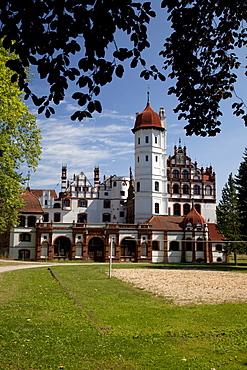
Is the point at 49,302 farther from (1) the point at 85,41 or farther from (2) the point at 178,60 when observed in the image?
(1) the point at 85,41

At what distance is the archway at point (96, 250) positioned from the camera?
163 ft

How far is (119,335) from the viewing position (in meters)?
7.62

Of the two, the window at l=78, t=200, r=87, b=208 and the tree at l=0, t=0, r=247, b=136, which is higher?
the window at l=78, t=200, r=87, b=208

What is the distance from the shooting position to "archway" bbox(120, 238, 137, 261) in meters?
50.0

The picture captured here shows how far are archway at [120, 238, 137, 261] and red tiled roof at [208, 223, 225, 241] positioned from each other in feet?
36.4

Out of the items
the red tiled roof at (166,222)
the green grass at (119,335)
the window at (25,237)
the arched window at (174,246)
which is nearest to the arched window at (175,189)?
the red tiled roof at (166,222)

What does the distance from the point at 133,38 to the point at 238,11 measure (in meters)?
2.89

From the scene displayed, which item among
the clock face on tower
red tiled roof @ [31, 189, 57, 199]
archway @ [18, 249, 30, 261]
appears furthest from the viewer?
red tiled roof @ [31, 189, 57, 199]

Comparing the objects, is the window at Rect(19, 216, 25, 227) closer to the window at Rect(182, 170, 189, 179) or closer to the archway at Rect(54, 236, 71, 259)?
the archway at Rect(54, 236, 71, 259)

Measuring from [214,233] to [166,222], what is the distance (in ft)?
24.4

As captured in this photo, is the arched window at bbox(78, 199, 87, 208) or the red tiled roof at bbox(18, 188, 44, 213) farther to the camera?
the arched window at bbox(78, 199, 87, 208)

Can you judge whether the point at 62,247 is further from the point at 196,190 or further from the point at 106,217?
the point at 196,190

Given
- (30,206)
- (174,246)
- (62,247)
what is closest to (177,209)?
(174,246)

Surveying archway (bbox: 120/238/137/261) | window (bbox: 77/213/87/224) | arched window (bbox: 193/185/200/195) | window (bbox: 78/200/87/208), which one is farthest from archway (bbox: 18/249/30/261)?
arched window (bbox: 193/185/200/195)
